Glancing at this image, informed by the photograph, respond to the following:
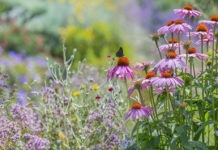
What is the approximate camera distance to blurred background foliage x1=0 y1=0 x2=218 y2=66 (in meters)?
7.87

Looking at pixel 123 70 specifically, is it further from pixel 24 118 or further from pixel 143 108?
pixel 24 118

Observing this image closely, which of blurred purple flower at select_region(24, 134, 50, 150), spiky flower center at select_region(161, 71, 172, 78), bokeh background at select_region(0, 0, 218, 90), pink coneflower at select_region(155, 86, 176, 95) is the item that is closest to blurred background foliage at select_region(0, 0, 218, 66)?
bokeh background at select_region(0, 0, 218, 90)

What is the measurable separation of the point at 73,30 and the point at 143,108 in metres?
5.46

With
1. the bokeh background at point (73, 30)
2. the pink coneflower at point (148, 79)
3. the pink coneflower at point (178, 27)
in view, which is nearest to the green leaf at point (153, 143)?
the pink coneflower at point (148, 79)

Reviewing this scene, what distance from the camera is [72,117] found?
140 inches

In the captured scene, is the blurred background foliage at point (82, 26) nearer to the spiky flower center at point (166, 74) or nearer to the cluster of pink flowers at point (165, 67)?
the cluster of pink flowers at point (165, 67)

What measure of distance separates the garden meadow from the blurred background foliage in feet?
13.2

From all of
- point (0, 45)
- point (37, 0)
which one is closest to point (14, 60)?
point (0, 45)

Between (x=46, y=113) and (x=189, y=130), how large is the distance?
3.14ft

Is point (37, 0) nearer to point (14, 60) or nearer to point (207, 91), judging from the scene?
point (14, 60)

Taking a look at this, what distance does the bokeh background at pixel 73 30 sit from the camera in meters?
7.61

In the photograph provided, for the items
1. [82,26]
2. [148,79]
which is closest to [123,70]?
[148,79]

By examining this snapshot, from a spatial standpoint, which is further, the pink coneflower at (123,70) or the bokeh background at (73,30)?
the bokeh background at (73,30)

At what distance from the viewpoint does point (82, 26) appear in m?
9.28
